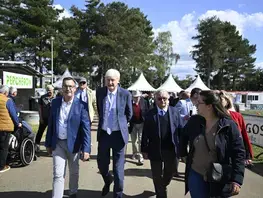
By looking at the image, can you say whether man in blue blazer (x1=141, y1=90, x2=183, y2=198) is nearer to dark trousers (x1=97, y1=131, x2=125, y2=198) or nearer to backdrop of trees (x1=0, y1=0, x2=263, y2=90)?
dark trousers (x1=97, y1=131, x2=125, y2=198)

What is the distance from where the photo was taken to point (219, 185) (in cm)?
315

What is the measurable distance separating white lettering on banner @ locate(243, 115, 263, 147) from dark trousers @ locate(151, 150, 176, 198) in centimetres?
581

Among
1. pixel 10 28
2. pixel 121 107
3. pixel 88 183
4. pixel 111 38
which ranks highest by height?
pixel 10 28

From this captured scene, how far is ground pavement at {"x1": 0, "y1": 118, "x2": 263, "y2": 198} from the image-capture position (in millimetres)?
5430

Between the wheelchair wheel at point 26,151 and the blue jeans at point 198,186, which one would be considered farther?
the wheelchair wheel at point 26,151

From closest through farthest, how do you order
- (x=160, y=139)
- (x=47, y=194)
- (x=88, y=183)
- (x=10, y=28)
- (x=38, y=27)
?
(x=160, y=139) → (x=47, y=194) → (x=88, y=183) → (x=10, y=28) → (x=38, y=27)

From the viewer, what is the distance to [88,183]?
6.05m

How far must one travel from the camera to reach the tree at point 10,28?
4156 cm

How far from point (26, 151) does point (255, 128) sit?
21.9 feet

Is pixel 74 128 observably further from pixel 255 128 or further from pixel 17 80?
pixel 17 80

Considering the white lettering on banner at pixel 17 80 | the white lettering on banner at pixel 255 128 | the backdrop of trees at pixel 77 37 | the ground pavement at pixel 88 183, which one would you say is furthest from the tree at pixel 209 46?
the ground pavement at pixel 88 183

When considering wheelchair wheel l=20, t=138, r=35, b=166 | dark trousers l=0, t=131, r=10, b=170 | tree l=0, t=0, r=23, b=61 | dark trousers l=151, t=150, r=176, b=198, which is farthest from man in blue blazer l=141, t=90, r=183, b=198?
tree l=0, t=0, r=23, b=61

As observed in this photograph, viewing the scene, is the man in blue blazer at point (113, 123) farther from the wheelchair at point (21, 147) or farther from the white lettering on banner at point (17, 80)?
the white lettering on banner at point (17, 80)

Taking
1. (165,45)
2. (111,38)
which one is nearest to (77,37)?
(111,38)
